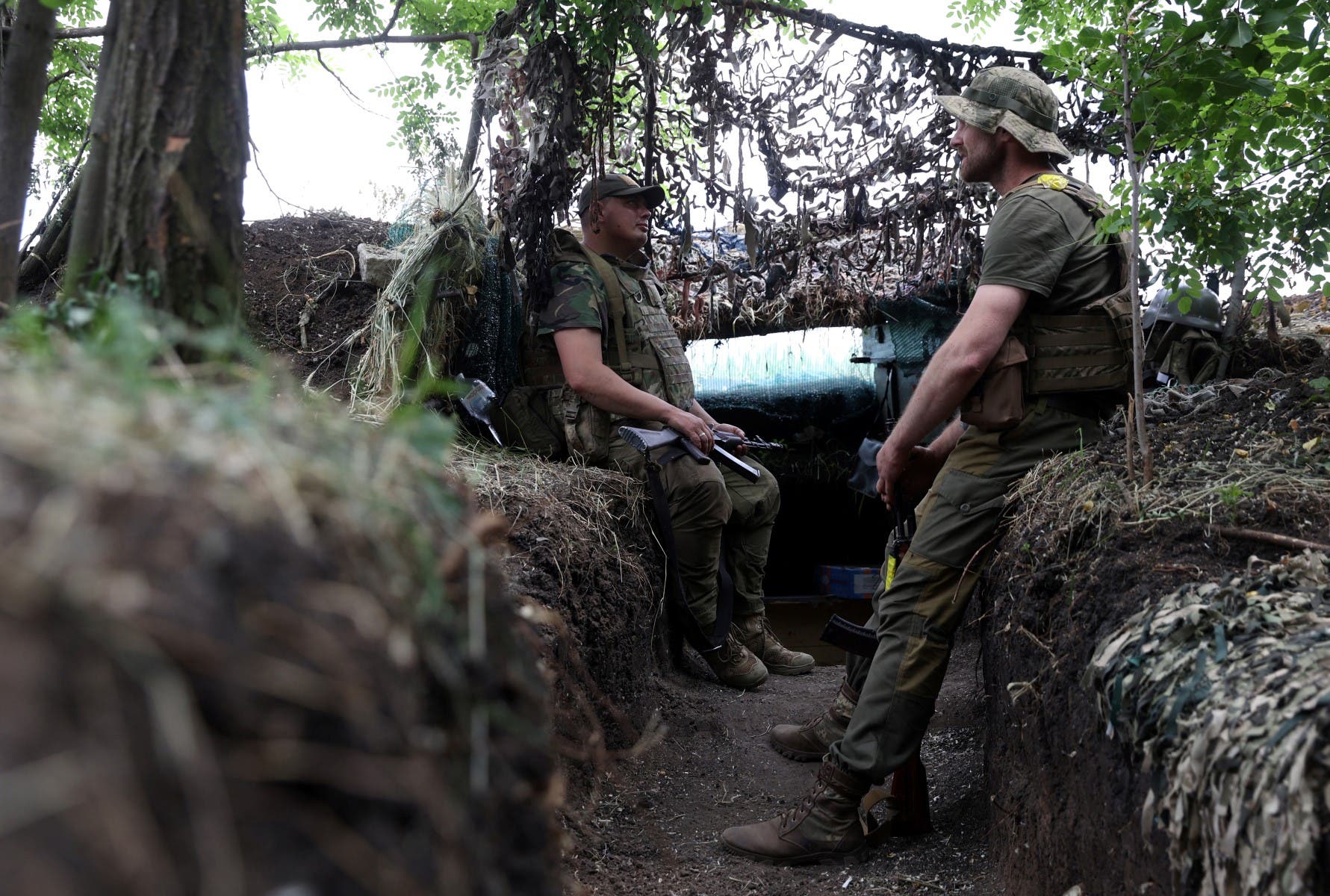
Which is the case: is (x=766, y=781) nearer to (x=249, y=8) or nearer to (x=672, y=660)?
(x=672, y=660)

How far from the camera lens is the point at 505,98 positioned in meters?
4.69

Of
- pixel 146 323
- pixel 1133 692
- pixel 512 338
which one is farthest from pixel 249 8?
pixel 1133 692

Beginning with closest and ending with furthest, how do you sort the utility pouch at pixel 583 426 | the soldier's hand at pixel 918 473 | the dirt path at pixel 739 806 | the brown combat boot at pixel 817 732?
the dirt path at pixel 739 806 → the soldier's hand at pixel 918 473 → the brown combat boot at pixel 817 732 → the utility pouch at pixel 583 426

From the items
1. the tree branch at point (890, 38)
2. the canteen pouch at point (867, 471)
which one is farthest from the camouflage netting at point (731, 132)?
the canteen pouch at point (867, 471)

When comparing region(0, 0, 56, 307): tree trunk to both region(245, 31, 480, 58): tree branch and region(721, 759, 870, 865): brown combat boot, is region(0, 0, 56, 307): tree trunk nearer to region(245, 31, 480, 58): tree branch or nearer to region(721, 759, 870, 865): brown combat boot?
region(721, 759, 870, 865): brown combat boot

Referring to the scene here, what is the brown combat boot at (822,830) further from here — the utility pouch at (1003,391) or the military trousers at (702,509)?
the military trousers at (702,509)

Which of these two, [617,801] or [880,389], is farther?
[880,389]

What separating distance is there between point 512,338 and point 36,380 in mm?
4018

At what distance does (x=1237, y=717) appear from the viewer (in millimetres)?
1665

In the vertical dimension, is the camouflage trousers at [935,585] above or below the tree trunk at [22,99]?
Result: below

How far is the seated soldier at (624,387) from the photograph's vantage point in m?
4.50

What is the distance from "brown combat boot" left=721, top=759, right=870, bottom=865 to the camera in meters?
3.09

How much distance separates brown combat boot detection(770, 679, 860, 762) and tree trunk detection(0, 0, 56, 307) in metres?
2.88

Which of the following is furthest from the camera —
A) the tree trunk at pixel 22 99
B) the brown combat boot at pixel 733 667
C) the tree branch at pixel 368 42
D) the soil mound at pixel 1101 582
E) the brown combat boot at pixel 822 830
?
the tree branch at pixel 368 42
